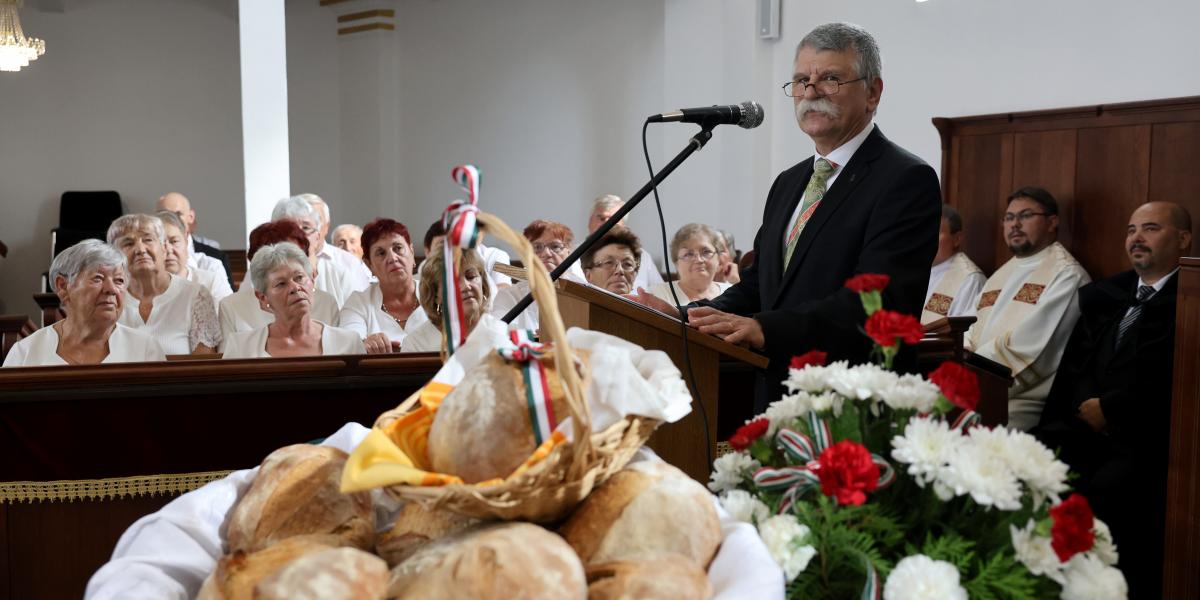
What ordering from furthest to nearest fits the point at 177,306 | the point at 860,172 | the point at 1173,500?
1. the point at 177,306
2. the point at 1173,500
3. the point at 860,172

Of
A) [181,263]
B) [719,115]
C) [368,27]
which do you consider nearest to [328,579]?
[719,115]

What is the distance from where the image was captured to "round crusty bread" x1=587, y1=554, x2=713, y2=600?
117cm

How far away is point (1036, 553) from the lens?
4.36 feet

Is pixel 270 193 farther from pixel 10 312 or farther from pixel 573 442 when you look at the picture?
pixel 573 442

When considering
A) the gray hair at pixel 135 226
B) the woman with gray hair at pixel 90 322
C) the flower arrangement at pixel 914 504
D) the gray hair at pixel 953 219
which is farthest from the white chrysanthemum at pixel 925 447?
the gray hair at pixel 953 219

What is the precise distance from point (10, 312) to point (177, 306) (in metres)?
7.54

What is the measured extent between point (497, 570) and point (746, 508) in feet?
1.55

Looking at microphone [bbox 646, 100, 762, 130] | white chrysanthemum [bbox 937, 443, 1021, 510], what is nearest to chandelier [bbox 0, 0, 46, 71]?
microphone [bbox 646, 100, 762, 130]

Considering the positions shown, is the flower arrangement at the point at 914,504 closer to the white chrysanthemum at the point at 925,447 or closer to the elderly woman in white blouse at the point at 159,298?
the white chrysanthemum at the point at 925,447

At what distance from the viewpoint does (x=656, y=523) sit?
128 centimetres

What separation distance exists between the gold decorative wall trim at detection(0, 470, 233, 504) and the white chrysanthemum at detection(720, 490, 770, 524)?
1956 mm

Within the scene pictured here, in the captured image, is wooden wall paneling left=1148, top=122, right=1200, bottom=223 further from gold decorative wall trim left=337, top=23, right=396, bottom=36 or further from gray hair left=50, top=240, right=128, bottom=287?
gold decorative wall trim left=337, top=23, right=396, bottom=36

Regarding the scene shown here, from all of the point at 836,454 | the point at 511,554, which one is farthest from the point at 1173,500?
the point at 511,554

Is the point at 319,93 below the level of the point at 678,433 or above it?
above
